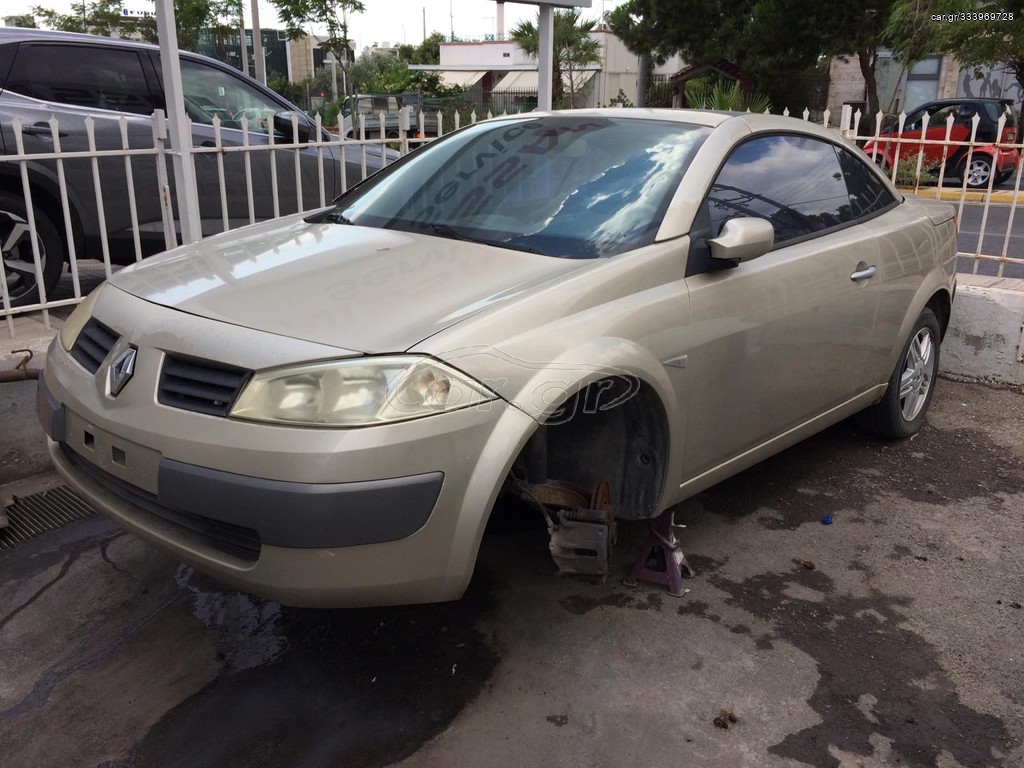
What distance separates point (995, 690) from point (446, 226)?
2291 mm

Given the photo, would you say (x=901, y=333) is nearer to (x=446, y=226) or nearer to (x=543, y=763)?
(x=446, y=226)

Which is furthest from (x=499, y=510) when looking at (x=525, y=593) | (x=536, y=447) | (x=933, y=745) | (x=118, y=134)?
(x=118, y=134)

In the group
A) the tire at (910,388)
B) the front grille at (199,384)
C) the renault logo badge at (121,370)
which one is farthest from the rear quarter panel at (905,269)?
the renault logo badge at (121,370)

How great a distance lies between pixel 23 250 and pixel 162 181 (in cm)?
99

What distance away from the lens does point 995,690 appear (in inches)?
105

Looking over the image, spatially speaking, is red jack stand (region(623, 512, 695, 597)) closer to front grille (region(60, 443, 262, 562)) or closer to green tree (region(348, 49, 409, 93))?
front grille (region(60, 443, 262, 562))

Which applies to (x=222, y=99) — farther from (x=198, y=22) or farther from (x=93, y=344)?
(x=198, y=22)

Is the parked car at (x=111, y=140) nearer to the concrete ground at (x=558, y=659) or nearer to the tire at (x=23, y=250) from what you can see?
the tire at (x=23, y=250)

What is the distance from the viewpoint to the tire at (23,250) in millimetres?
4770

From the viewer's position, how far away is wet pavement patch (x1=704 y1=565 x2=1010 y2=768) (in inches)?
95.2

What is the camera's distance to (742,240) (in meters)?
2.96

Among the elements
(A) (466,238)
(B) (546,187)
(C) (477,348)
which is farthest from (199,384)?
(B) (546,187)

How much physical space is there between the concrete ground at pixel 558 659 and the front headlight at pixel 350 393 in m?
0.90

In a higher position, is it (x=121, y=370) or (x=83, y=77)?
(x=83, y=77)
